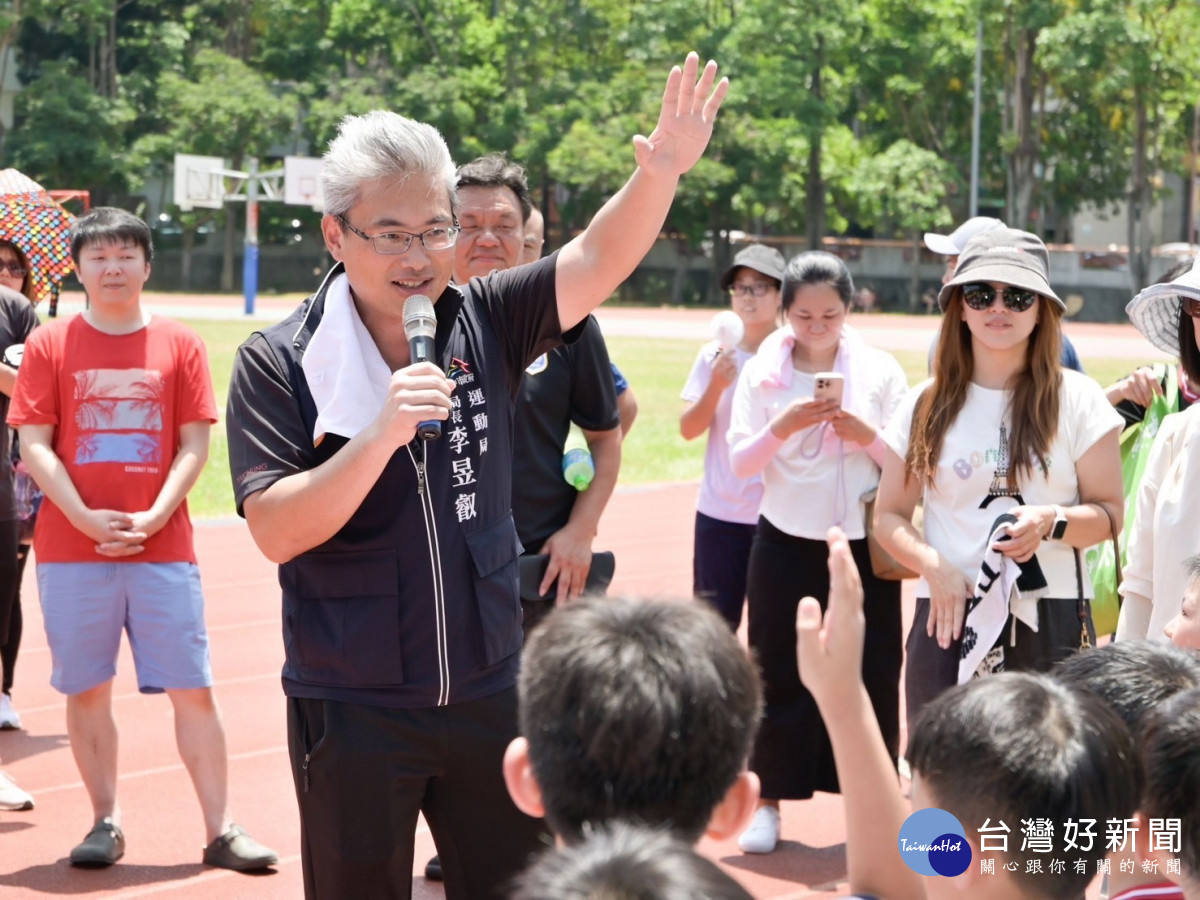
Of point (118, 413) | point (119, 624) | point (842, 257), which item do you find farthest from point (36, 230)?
point (842, 257)

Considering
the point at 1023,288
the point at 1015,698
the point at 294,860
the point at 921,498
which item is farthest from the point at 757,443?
the point at 1015,698

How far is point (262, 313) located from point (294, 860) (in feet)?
115

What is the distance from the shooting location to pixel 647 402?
2017 centimetres

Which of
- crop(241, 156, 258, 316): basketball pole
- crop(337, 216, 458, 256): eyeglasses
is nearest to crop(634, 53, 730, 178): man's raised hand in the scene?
crop(337, 216, 458, 256): eyeglasses

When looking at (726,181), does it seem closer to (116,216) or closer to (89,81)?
(89,81)

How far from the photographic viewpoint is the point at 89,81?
2002 inches

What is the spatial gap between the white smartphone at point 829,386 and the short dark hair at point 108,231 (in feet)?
7.63

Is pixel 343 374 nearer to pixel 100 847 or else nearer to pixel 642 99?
pixel 100 847

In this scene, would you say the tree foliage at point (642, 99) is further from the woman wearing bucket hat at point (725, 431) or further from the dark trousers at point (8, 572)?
the dark trousers at point (8, 572)

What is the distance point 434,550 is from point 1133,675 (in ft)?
4.41

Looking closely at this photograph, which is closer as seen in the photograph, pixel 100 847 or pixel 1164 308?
pixel 1164 308

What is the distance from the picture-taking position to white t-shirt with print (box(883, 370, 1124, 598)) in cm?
425

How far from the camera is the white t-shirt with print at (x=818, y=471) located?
17.3ft

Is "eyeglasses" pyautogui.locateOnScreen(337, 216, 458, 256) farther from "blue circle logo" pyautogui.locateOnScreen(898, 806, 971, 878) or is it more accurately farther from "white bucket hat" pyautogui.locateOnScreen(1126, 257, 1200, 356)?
"white bucket hat" pyautogui.locateOnScreen(1126, 257, 1200, 356)
